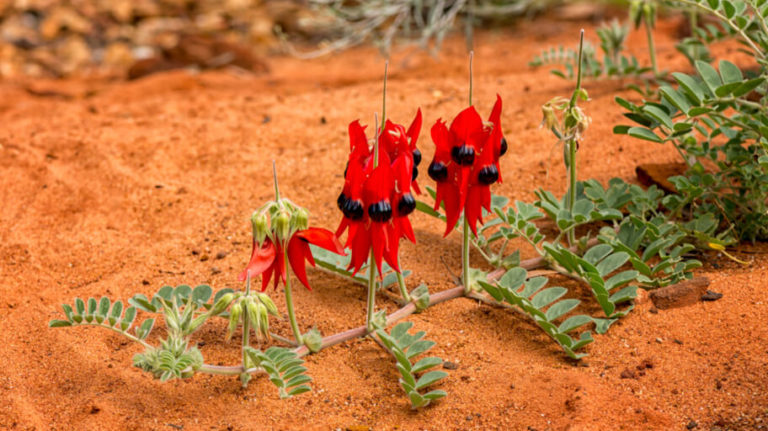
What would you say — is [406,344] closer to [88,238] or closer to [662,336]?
[662,336]

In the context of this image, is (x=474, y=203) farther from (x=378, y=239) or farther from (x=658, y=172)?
(x=658, y=172)

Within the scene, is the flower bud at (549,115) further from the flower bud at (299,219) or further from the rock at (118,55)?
the rock at (118,55)

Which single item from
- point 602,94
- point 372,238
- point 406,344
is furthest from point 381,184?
point 602,94

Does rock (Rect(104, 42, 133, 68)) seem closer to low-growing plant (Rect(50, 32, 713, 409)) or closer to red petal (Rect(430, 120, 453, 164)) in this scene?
low-growing plant (Rect(50, 32, 713, 409))

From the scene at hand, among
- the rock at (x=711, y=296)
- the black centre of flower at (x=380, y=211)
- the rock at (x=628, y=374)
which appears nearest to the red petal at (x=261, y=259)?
the black centre of flower at (x=380, y=211)

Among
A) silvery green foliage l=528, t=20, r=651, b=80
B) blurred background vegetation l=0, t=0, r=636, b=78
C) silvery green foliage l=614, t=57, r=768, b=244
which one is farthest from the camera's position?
blurred background vegetation l=0, t=0, r=636, b=78

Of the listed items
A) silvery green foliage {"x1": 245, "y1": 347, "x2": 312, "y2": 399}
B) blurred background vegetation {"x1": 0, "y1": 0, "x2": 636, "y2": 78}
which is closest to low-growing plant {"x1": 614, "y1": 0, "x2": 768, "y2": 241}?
silvery green foliage {"x1": 245, "y1": 347, "x2": 312, "y2": 399}
